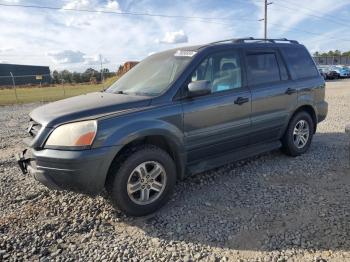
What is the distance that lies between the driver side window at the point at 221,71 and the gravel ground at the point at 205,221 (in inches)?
52.5

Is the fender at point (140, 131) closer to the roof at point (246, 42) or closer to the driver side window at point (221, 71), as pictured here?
the driver side window at point (221, 71)

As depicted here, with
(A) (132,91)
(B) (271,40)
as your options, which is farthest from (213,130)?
(B) (271,40)

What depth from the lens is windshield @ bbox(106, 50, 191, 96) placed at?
412cm

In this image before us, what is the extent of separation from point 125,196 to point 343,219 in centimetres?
232

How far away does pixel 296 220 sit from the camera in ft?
11.7

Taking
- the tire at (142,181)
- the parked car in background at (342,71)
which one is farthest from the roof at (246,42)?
the parked car in background at (342,71)

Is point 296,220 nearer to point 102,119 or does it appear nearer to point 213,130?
point 213,130

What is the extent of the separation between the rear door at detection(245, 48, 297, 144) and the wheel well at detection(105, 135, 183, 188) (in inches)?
54.2

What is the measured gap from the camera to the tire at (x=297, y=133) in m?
5.49

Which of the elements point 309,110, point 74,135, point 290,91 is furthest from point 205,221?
point 309,110

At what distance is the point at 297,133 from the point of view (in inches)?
223

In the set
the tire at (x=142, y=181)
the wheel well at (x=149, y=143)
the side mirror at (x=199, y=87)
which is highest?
the side mirror at (x=199, y=87)

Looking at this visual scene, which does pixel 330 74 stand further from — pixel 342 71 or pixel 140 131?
pixel 140 131

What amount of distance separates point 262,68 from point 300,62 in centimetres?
108
